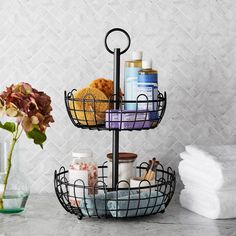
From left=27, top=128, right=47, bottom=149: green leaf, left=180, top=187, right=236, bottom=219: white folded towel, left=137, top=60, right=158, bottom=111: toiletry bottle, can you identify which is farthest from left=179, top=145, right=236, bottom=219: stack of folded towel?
left=27, top=128, right=47, bottom=149: green leaf

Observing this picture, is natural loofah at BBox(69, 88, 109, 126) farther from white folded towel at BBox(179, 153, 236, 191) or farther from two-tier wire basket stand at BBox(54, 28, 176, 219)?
white folded towel at BBox(179, 153, 236, 191)

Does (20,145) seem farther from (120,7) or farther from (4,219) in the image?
(120,7)

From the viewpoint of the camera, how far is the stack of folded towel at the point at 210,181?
1608mm

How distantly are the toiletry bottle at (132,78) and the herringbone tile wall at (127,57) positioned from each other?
25 centimetres

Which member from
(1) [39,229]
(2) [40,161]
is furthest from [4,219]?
(2) [40,161]

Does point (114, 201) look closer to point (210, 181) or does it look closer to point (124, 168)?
point (124, 168)

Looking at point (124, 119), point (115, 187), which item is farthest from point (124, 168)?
point (124, 119)

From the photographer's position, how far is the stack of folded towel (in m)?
1.61

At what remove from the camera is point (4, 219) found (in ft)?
5.32

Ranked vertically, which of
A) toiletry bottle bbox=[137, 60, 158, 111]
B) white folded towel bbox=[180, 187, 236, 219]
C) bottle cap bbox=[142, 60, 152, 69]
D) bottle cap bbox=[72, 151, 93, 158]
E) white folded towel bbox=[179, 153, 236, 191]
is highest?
bottle cap bbox=[142, 60, 152, 69]

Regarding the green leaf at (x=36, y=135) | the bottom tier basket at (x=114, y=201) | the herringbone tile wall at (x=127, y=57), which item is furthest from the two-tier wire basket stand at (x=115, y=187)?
the herringbone tile wall at (x=127, y=57)

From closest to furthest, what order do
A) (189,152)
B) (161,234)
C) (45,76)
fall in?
(161,234) → (189,152) → (45,76)

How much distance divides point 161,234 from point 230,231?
7.7 inches

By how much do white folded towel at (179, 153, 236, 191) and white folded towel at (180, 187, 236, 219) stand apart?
2 centimetres
